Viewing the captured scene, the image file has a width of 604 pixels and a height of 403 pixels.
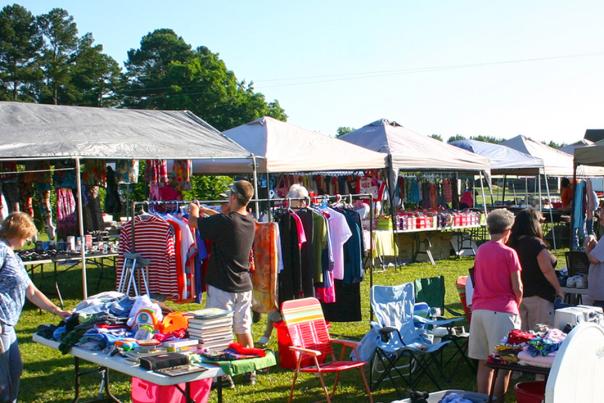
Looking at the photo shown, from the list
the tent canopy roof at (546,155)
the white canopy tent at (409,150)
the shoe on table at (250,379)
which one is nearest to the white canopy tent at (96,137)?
the shoe on table at (250,379)

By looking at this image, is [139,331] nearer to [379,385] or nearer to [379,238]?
[379,385]

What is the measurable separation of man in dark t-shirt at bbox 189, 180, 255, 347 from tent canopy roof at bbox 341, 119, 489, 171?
290 inches

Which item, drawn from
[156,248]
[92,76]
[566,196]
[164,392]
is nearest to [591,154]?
[156,248]

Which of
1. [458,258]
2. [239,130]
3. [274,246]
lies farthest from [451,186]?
[274,246]

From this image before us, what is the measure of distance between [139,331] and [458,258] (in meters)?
11.1

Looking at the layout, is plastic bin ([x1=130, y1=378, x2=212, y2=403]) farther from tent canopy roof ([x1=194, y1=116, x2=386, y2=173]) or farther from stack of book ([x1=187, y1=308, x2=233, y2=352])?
tent canopy roof ([x1=194, y1=116, x2=386, y2=173])

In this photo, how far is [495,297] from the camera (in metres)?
4.74

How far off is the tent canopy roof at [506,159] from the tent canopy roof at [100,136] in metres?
8.12

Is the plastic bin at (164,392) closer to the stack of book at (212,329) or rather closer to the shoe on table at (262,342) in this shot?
the stack of book at (212,329)

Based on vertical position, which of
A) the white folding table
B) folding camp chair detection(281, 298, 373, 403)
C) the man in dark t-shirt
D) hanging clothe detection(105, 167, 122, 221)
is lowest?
folding camp chair detection(281, 298, 373, 403)

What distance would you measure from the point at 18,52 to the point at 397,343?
37882 millimetres

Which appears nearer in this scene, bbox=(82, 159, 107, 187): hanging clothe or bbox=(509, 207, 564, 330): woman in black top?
bbox=(509, 207, 564, 330): woman in black top

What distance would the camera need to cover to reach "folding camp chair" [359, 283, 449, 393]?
18.9 feet

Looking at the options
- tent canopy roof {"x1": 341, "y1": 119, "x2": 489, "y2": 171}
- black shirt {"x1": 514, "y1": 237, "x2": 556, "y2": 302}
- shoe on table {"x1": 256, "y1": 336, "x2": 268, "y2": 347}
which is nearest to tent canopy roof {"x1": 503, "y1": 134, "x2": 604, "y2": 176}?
tent canopy roof {"x1": 341, "y1": 119, "x2": 489, "y2": 171}
